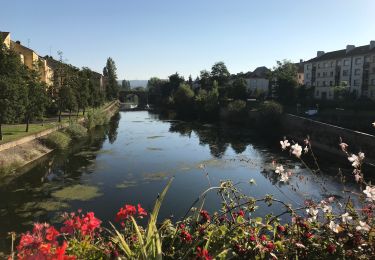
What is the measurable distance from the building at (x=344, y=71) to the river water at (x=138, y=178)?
115ft

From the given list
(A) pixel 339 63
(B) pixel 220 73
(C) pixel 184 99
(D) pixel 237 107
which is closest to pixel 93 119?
(D) pixel 237 107

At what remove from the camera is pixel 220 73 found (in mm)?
120750

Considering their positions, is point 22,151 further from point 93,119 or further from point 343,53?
point 343,53

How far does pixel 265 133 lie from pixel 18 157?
3760 centimetres

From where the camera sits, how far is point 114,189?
2516 centimetres

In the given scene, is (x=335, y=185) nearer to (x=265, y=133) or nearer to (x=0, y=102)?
(x=0, y=102)

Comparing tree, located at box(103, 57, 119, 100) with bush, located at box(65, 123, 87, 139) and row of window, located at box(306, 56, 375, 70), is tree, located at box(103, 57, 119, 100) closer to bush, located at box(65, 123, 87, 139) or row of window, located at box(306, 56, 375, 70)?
row of window, located at box(306, 56, 375, 70)

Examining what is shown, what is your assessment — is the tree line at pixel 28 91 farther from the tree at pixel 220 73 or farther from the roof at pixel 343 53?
the tree at pixel 220 73

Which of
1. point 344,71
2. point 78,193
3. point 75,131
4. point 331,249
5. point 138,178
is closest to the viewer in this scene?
point 331,249

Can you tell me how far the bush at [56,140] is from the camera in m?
38.5

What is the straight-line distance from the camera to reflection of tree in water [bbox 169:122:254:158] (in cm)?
4348

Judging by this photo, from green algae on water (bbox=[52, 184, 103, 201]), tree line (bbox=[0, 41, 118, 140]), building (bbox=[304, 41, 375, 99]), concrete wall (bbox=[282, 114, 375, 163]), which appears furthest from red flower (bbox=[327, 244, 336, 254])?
building (bbox=[304, 41, 375, 99])

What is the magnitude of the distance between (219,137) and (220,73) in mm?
70476

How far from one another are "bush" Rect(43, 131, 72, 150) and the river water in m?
1.31
